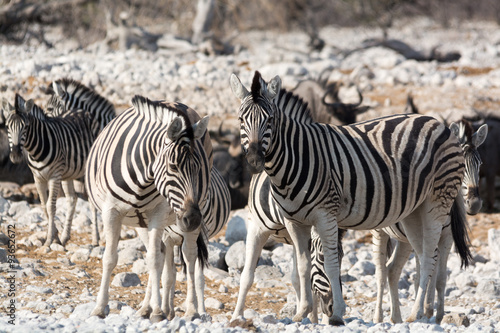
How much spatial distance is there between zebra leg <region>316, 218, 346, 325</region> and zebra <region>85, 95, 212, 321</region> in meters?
1.00

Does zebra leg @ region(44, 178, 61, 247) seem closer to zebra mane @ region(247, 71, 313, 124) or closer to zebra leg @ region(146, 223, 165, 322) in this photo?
zebra leg @ region(146, 223, 165, 322)

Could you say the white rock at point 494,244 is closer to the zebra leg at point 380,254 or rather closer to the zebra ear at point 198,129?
the zebra leg at point 380,254

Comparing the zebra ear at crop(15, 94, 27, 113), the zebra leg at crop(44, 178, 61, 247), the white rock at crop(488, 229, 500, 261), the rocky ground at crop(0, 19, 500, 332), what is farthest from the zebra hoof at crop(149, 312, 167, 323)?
the white rock at crop(488, 229, 500, 261)

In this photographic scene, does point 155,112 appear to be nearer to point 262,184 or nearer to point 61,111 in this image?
point 262,184

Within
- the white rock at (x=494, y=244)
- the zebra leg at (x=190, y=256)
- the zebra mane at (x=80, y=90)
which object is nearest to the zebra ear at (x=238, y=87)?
the zebra leg at (x=190, y=256)

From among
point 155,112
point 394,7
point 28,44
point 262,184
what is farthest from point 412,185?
point 394,7

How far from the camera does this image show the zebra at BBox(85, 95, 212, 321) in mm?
4961

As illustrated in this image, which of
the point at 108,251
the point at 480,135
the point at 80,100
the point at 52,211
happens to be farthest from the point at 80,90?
the point at 480,135

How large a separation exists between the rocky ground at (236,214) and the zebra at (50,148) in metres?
0.48

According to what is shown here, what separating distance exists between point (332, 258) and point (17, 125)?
5284 mm

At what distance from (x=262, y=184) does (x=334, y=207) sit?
2.91 ft

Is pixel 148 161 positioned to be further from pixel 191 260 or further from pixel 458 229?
pixel 458 229

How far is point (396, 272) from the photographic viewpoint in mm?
7262

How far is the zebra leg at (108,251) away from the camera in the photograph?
5426 millimetres
